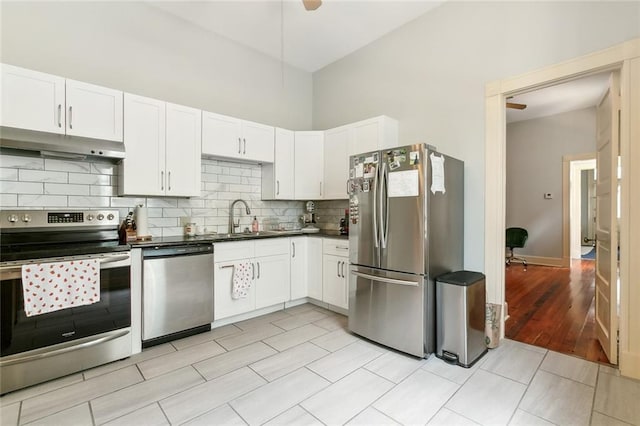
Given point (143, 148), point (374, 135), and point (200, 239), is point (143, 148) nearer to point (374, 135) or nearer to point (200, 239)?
point (200, 239)

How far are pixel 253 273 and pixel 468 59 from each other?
3.11 metres

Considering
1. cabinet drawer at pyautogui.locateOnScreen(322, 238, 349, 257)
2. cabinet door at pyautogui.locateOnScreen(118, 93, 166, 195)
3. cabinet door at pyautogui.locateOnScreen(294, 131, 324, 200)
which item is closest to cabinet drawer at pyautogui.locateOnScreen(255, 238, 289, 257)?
cabinet drawer at pyautogui.locateOnScreen(322, 238, 349, 257)

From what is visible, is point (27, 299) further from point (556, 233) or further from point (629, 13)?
point (556, 233)

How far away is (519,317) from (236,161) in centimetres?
378

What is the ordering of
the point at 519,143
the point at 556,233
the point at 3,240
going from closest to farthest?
1. the point at 3,240
2. the point at 556,233
3. the point at 519,143

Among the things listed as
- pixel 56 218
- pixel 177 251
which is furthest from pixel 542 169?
pixel 56 218

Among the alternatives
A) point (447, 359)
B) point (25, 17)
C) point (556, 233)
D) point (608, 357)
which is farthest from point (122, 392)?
point (556, 233)

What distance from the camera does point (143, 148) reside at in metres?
2.80

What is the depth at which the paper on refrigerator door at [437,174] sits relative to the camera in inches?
96.8

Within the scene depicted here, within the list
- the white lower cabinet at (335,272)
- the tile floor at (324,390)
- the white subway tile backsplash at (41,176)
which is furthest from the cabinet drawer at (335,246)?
the white subway tile backsplash at (41,176)

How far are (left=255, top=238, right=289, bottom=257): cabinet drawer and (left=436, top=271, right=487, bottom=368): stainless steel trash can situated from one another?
175 centimetres

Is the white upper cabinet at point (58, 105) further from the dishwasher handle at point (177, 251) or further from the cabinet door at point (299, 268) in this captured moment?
the cabinet door at point (299, 268)

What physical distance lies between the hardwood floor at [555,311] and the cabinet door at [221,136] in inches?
136

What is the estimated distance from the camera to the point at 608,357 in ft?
7.70
